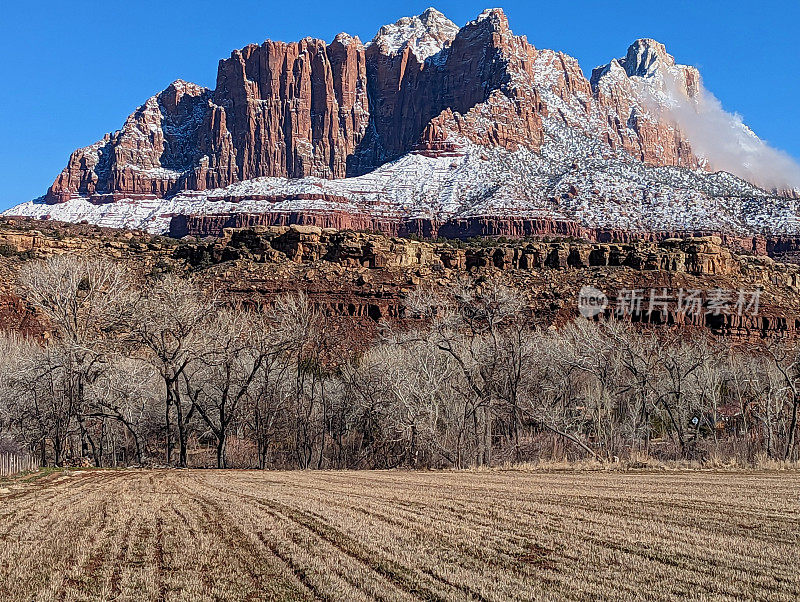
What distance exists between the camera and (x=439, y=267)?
72000mm

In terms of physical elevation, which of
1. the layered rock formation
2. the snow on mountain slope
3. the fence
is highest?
the snow on mountain slope

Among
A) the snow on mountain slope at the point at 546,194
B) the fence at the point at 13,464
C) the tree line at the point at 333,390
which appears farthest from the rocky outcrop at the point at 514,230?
the fence at the point at 13,464

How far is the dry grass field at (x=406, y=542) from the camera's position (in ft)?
30.7

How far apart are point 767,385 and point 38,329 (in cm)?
4800

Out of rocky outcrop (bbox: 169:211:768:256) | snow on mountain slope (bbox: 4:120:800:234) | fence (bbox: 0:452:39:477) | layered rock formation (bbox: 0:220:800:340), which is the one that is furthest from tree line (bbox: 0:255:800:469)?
snow on mountain slope (bbox: 4:120:800:234)

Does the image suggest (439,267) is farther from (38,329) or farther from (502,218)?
(502,218)

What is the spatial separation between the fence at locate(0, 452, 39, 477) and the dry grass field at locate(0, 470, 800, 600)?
556 centimetres

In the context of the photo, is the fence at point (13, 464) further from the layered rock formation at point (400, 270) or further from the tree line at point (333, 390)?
the layered rock formation at point (400, 270)

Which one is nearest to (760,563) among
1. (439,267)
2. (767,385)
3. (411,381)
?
(411,381)

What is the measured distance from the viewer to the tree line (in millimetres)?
31188

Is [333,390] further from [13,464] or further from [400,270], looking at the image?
[400,270]

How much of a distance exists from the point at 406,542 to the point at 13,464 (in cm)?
1857

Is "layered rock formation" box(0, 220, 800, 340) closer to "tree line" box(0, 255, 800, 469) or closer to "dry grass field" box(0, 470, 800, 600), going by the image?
"tree line" box(0, 255, 800, 469)

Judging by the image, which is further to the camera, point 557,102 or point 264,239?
point 557,102
